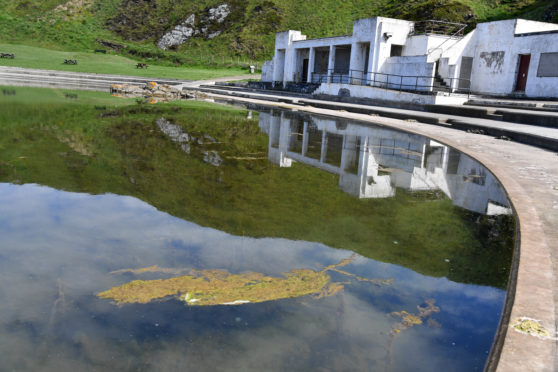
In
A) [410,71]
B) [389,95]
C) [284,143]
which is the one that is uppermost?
[410,71]

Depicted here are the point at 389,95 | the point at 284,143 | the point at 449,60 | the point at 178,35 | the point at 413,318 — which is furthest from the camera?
the point at 178,35

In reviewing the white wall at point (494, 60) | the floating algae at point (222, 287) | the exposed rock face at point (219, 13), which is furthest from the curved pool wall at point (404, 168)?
the exposed rock face at point (219, 13)

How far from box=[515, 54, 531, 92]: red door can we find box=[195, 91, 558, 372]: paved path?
18852 mm

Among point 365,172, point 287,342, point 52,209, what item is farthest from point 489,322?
point 365,172

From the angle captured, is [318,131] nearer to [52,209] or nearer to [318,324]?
[52,209]

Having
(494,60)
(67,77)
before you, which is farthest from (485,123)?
(67,77)

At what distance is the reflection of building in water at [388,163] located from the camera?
7.20 metres

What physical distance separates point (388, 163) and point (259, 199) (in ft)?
14.1

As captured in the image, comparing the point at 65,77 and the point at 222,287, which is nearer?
the point at 222,287

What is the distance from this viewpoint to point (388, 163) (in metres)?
9.72

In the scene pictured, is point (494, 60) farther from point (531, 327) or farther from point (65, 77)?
point (65, 77)

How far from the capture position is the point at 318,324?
3.18 meters

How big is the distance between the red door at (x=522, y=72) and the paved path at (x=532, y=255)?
18852mm

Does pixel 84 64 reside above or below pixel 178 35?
below
